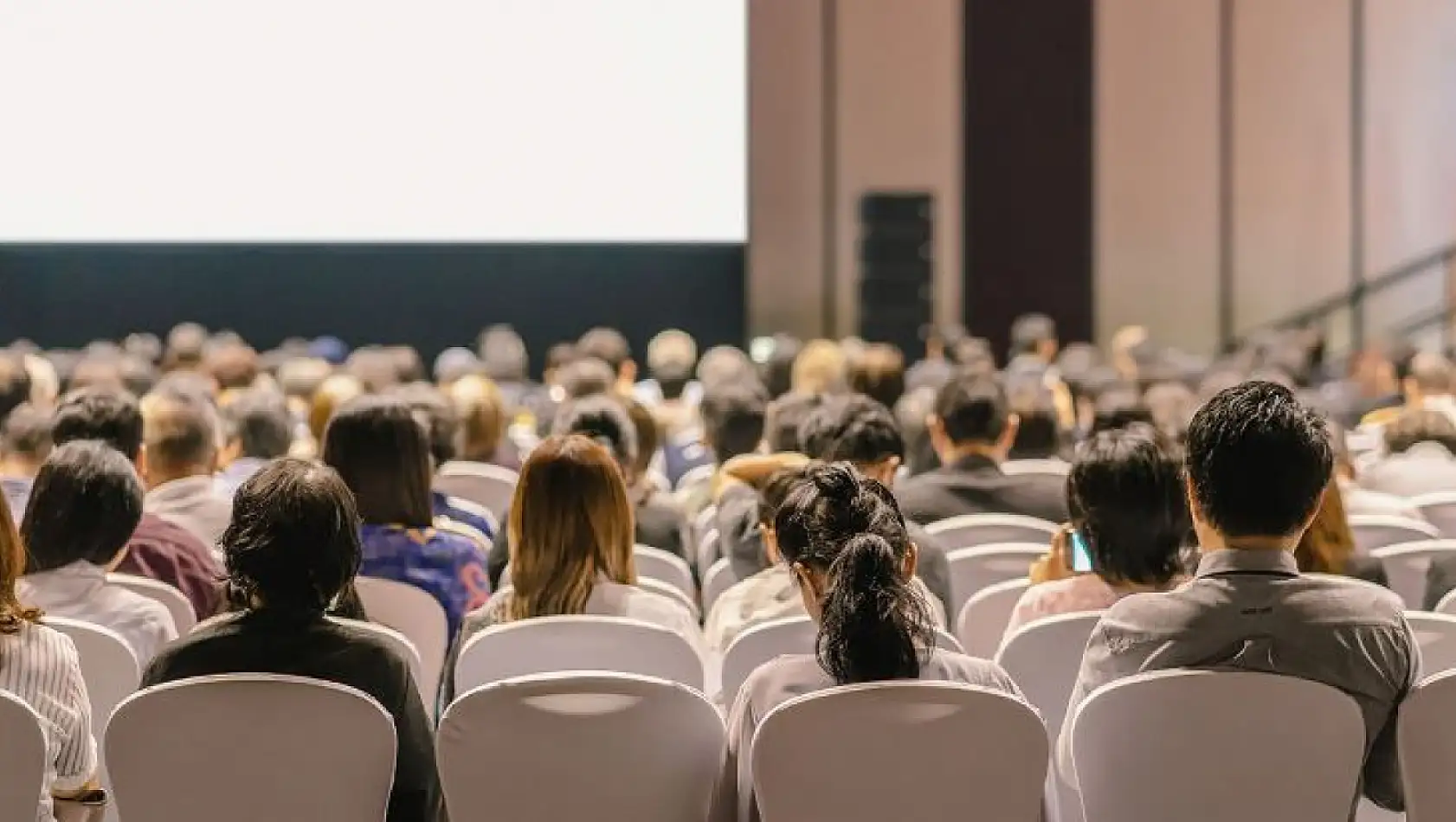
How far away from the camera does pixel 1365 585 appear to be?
3256 mm

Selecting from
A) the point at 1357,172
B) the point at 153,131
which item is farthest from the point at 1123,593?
the point at 1357,172

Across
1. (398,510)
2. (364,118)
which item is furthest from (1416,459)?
(364,118)

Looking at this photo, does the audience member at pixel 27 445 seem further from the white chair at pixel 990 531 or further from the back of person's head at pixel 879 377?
the back of person's head at pixel 879 377

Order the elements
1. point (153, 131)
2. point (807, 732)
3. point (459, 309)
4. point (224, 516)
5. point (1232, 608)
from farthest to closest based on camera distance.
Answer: point (459, 309), point (153, 131), point (224, 516), point (1232, 608), point (807, 732)

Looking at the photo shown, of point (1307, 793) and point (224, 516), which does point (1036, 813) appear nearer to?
point (1307, 793)

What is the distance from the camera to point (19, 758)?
3.10 metres

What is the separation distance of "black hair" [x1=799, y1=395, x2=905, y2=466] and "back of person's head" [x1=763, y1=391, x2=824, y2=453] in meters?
0.77

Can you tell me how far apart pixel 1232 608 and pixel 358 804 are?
1.42 meters

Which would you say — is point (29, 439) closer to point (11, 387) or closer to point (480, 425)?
point (480, 425)

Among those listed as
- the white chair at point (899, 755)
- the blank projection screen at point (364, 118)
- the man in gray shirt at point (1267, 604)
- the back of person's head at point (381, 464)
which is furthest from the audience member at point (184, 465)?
the blank projection screen at point (364, 118)

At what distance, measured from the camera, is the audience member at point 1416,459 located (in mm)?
6500

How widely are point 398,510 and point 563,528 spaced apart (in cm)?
85

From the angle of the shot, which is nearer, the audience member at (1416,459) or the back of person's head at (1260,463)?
the back of person's head at (1260,463)

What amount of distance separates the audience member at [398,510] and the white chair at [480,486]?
1.70 meters
